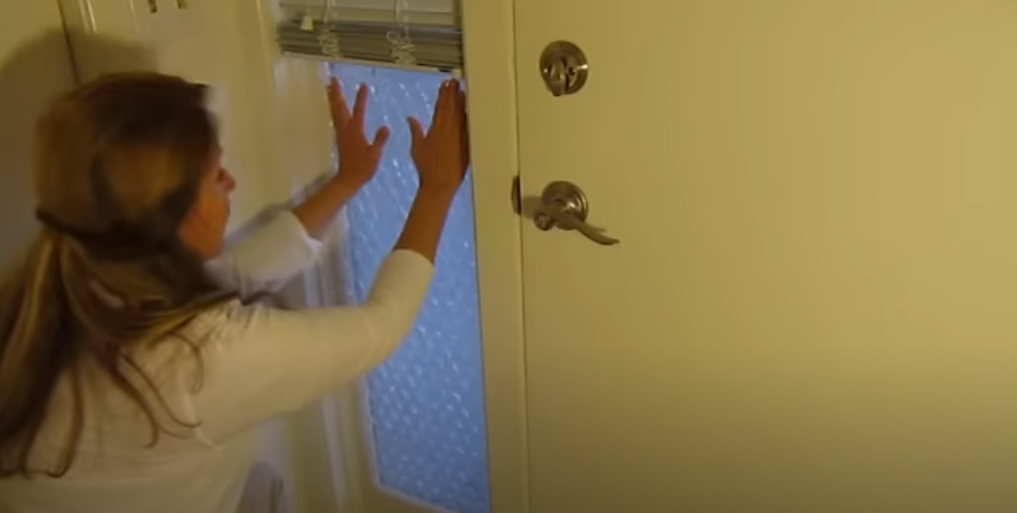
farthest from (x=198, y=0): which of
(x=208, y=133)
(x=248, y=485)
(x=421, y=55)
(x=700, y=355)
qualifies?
(x=700, y=355)

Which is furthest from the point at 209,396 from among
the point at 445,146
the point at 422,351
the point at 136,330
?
the point at 422,351

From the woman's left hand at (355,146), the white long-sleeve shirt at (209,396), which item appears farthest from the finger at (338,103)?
the white long-sleeve shirt at (209,396)

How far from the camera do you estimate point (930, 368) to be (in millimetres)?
1125

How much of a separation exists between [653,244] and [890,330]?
11.3 inches

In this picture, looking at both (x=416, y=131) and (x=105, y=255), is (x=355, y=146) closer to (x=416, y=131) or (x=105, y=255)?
(x=416, y=131)

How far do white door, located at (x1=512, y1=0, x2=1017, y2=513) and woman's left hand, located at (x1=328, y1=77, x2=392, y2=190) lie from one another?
0.92 feet

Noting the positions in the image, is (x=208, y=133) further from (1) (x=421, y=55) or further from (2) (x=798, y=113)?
(2) (x=798, y=113)

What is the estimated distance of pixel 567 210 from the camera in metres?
1.27

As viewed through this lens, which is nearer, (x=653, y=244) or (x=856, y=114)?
(x=856, y=114)

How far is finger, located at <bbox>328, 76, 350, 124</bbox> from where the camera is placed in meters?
1.48

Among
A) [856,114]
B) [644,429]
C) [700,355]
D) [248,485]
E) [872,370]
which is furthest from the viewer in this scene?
[248,485]

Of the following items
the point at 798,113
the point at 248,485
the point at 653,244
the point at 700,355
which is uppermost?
the point at 798,113

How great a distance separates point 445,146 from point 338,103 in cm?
22

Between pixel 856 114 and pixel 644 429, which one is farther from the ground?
pixel 856 114
